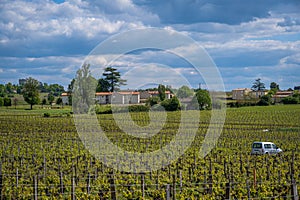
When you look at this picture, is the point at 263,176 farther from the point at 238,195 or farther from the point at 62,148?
the point at 62,148

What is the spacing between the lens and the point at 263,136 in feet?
118

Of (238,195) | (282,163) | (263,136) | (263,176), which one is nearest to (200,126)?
(263,136)

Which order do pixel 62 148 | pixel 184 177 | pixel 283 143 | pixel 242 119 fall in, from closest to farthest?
pixel 184 177 < pixel 62 148 < pixel 283 143 < pixel 242 119

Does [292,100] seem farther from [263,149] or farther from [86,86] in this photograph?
[263,149]

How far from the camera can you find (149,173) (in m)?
18.5

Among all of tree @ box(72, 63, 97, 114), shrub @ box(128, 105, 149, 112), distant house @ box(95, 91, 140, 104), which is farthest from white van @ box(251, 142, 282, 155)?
shrub @ box(128, 105, 149, 112)

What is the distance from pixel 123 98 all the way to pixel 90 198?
24509 mm

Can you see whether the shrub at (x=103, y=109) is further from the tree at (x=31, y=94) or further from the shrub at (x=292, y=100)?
the shrub at (x=292, y=100)

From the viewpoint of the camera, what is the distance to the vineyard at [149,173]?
1403 centimetres

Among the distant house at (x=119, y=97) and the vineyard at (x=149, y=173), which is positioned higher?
Result: the distant house at (x=119, y=97)

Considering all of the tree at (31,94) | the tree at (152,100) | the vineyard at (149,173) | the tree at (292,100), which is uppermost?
the tree at (31,94)

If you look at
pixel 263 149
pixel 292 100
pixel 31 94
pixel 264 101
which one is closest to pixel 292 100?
pixel 292 100

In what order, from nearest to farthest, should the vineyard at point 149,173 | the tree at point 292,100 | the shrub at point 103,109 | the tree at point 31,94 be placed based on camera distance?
1. the vineyard at point 149,173
2. the shrub at point 103,109
3. the tree at point 292,100
4. the tree at point 31,94

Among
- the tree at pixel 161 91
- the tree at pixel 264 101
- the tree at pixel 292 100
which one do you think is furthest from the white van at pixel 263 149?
the tree at pixel 292 100
